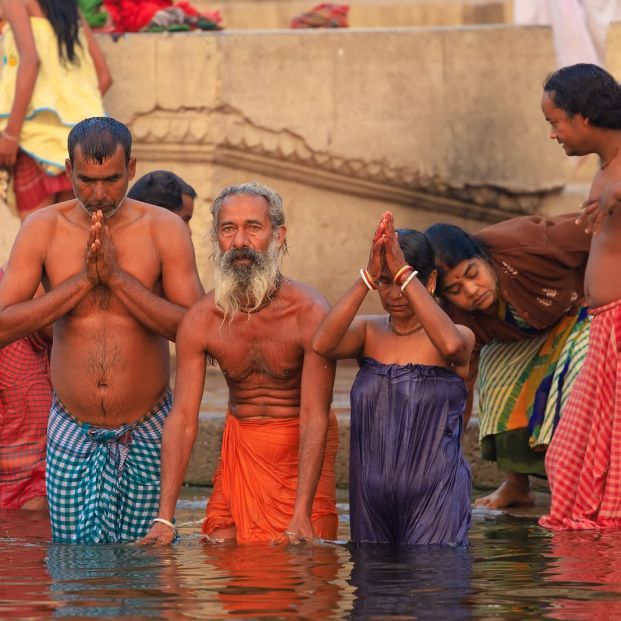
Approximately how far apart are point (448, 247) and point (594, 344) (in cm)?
73

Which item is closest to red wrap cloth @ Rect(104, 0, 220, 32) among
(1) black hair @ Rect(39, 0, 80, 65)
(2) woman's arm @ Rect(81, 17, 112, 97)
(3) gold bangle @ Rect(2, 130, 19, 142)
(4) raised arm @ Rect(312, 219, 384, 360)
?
(2) woman's arm @ Rect(81, 17, 112, 97)

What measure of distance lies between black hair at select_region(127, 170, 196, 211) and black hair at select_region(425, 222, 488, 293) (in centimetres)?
123

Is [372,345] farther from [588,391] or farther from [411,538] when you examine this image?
[588,391]

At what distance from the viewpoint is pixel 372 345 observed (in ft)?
23.4

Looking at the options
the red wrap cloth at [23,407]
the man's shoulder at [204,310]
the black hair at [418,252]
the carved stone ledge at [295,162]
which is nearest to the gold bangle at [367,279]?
the black hair at [418,252]

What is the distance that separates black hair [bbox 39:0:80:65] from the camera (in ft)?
35.4

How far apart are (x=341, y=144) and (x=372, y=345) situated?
510cm

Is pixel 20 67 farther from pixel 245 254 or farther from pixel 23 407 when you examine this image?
pixel 245 254

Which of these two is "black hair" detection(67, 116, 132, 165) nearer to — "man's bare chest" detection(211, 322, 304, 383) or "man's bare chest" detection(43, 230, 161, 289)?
"man's bare chest" detection(43, 230, 161, 289)

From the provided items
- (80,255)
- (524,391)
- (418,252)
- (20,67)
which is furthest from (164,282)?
(20,67)

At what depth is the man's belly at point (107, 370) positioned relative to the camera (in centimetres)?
732

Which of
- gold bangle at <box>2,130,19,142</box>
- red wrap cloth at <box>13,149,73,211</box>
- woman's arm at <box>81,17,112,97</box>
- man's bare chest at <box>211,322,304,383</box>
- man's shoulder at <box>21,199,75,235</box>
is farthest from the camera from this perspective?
woman's arm at <box>81,17,112,97</box>

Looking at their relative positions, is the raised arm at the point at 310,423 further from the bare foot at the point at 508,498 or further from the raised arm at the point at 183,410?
the bare foot at the point at 508,498

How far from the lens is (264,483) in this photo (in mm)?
7066
